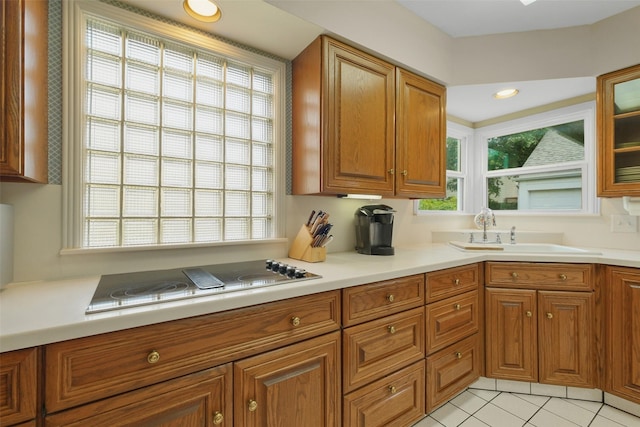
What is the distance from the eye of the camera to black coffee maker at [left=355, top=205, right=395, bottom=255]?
5.99ft

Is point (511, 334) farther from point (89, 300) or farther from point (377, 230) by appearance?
point (89, 300)

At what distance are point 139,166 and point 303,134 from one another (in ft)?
2.76

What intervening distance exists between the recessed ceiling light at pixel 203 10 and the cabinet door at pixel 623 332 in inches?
100

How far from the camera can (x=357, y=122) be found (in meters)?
1.60

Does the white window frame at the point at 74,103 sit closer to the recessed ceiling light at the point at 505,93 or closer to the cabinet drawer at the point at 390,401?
the cabinet drawer at the point at 390,401

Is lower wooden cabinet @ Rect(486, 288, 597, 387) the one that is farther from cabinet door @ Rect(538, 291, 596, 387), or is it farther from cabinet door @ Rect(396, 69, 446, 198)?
cabinet door @ Rect(396, 69, 446, 198)

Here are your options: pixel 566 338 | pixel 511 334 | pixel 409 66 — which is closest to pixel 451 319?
pixel 511 334

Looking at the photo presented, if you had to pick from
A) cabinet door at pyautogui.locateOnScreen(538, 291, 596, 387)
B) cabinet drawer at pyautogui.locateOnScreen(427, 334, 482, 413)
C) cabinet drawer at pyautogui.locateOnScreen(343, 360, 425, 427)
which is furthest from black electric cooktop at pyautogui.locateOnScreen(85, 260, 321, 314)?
cabinet door at pyautogui.locateOnScreen(538, 291, 596, 387)

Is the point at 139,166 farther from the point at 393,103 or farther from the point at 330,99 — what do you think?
the point at 393,103

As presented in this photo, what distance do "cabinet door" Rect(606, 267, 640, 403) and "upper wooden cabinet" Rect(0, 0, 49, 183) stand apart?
9.19 ft

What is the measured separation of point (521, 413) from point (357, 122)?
1.92 metres

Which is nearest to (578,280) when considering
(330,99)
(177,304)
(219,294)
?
(330,99)

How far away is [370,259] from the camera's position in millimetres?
1652

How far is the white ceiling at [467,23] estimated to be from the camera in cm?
132
